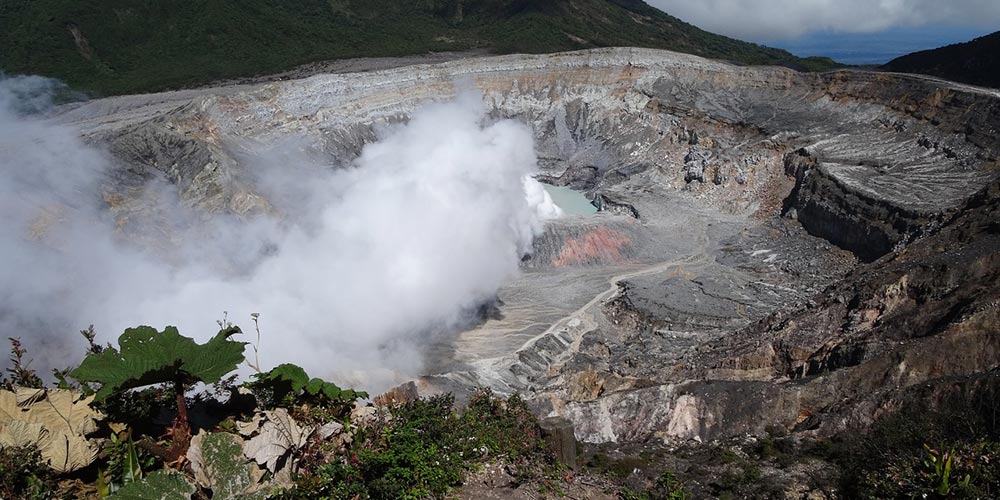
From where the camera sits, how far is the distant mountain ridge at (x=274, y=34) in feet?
289

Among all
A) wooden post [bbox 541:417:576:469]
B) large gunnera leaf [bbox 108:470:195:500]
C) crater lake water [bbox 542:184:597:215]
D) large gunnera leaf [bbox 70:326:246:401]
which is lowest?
crater lake water [bbox 542:184:597:215]

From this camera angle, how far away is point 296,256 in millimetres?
34719

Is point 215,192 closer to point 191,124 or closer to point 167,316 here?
point 191,124

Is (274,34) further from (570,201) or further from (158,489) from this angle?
(158,489)

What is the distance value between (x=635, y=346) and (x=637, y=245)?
49.3 ft

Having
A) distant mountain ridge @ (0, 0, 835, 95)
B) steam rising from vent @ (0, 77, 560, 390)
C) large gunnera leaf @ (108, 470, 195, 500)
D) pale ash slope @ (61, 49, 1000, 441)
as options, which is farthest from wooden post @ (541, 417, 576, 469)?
distant mountain ridge @ (0, 0, 835, 95)

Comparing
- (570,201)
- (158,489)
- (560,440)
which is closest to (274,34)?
(570,201)

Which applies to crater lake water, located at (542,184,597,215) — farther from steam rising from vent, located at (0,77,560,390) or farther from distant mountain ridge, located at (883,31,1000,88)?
distant mountain ridge, located at (883,31,1000,88)

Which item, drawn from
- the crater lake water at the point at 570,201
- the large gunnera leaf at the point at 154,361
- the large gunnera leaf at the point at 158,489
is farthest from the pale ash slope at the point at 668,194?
the large gunnera leaf at the point at 158,489

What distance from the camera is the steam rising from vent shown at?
86.5 feet

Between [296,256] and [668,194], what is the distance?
108ft

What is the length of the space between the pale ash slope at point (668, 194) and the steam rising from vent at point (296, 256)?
→ 7.20ft

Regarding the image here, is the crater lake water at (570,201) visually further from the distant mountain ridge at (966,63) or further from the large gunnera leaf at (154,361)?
the large gunnera leaf at (154,361)

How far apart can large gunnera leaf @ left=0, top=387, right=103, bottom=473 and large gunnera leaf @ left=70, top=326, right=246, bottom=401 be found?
2.17 feet
